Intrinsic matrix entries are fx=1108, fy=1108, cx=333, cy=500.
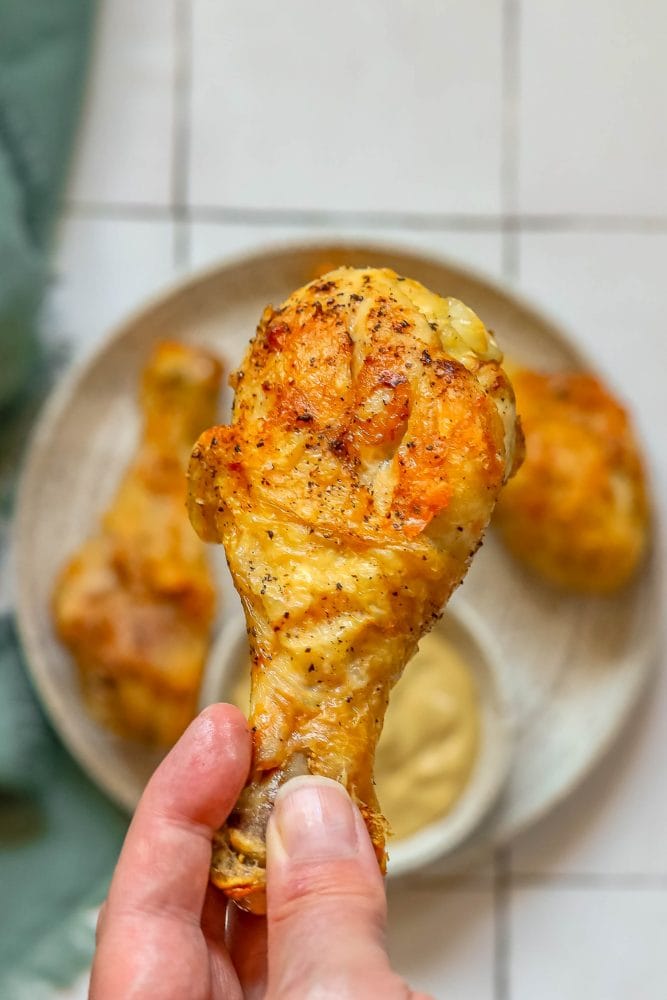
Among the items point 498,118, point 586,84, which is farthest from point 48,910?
point 586,84

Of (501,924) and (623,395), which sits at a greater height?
(623,395)

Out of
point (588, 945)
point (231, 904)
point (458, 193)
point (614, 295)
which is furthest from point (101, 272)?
point (588, 945)

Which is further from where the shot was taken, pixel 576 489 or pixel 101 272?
pixel 101 272

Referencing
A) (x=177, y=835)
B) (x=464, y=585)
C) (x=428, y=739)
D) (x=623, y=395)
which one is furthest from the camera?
(x=623, y=395)

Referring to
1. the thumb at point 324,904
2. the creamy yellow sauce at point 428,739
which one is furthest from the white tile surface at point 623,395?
the thumb at point 324,904

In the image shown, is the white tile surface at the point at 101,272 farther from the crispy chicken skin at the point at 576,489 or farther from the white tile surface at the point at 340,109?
the crispy chicken skin at the point at 576,489

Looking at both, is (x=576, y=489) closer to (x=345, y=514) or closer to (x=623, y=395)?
(x=623, y=395)

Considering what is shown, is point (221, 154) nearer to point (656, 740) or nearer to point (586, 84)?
point (586, 84)

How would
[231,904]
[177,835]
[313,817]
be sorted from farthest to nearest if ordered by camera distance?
[231,904] < [177,835] < [313,817]

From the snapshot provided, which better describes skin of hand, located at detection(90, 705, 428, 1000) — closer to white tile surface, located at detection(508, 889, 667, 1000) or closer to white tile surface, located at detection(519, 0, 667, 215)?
white tile surface, located at detection(508, 889, 667, 1000)
